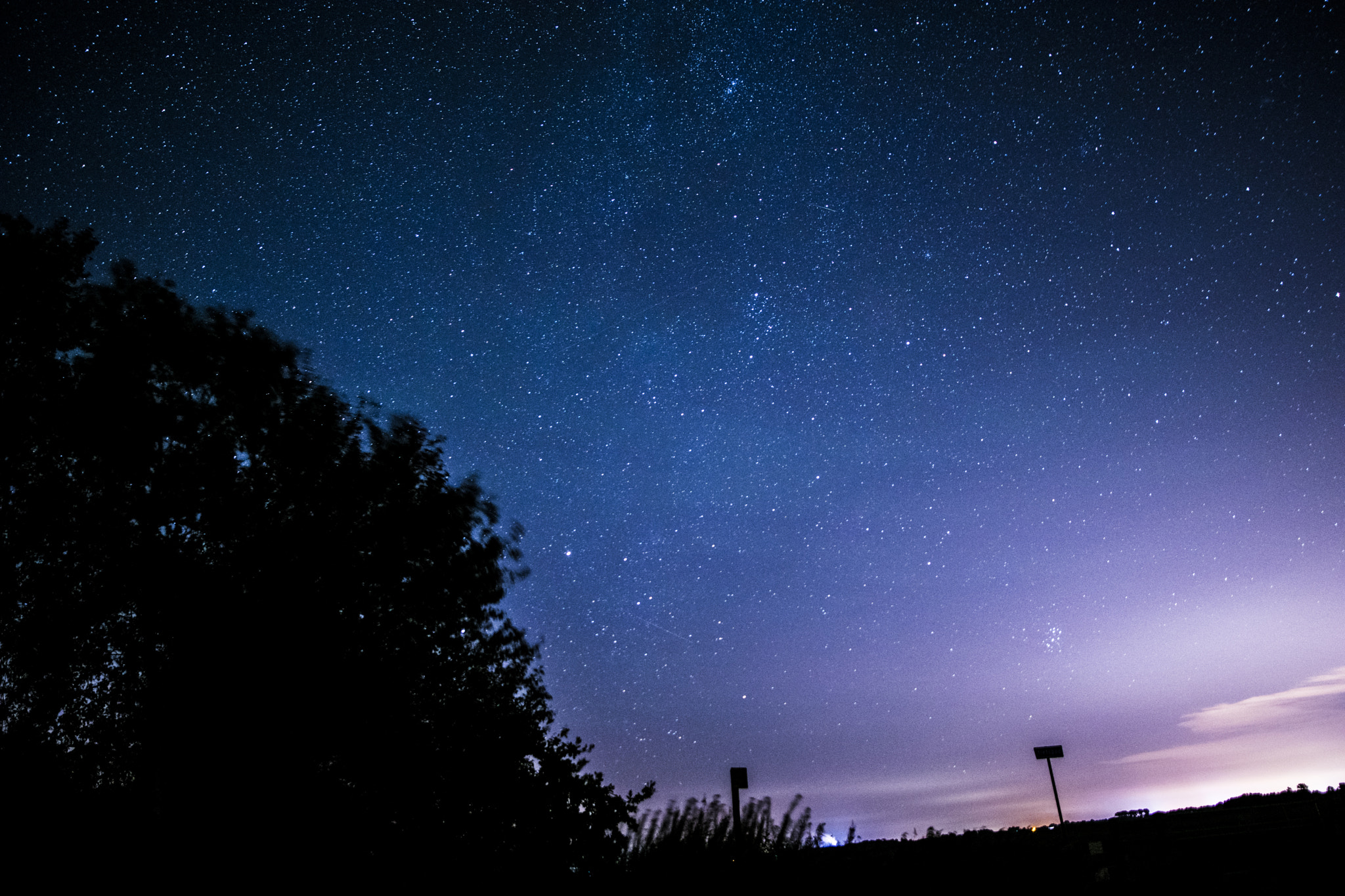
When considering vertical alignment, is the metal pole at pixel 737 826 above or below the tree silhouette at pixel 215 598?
below

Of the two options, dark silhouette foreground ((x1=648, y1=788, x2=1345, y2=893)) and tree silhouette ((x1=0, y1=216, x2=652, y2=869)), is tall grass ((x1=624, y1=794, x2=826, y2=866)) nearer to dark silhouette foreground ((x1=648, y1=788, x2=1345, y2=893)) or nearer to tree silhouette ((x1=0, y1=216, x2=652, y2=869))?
dark silhouette foreground ((x1=648, y1=788, x2=1345, y2=893))

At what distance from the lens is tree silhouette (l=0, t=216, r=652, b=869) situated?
9375mm

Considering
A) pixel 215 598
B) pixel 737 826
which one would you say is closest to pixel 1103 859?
pixel 737 826

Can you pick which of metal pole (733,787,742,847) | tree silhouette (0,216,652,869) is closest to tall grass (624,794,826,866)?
metal pole (733,787,742,847)

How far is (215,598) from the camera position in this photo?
10.0m

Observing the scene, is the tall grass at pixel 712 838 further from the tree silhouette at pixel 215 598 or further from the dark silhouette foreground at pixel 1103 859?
the tree silhouette at pixel 215 598

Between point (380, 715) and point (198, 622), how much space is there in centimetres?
282

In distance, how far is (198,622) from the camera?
9844mm

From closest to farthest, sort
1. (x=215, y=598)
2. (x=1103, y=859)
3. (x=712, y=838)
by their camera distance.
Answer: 1. (x=712, y=838)
2. (x=215, y=598)
3. (x=1103, y=859)

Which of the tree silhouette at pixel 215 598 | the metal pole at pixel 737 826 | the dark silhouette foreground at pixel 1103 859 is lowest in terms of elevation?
the dark silhouette foreground at pixel 1103 859

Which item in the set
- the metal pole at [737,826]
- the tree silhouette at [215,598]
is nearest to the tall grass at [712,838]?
the metal pole at [737,826]

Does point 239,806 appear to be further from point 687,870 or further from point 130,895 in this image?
point 687,870

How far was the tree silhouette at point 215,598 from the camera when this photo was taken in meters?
9.38

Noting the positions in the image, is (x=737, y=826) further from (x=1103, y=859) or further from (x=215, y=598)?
(x=1103, y=859)
